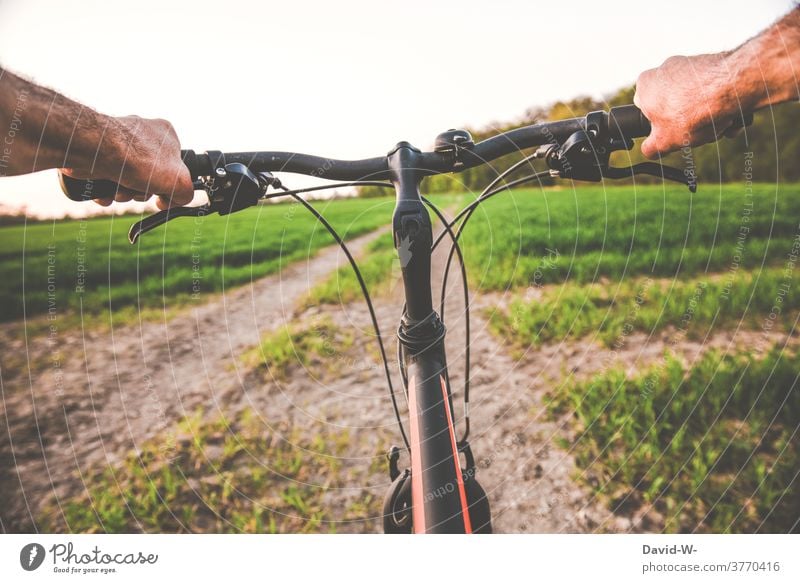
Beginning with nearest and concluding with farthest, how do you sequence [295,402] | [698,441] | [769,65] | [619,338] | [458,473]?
[769,65], [458,473], [698,441], [295,402], [619,338]

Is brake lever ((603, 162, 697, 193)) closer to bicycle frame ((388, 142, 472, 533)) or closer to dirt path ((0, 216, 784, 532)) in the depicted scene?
bicycle frame ((388, 142, 472, 533))

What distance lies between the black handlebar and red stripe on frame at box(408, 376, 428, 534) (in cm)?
40

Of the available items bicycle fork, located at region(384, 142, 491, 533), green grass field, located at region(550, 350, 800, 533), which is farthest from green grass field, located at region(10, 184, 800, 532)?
bicycle fork, located at region(384, 142, 491, 533)

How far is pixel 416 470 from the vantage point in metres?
0.76

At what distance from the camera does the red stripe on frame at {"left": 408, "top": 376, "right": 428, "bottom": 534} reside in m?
0.71

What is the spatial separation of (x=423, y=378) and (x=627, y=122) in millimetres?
581

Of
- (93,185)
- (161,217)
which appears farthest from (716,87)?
(93,185)

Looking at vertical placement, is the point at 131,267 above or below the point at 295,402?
above

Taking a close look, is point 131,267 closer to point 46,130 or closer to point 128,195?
point 128,195

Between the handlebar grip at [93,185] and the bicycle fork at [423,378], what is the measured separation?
0.37 m

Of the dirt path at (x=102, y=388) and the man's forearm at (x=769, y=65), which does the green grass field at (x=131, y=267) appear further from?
the man's forearm at (x=769, y=65)

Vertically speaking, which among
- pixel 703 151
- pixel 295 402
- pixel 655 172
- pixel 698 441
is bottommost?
pixel 698 441

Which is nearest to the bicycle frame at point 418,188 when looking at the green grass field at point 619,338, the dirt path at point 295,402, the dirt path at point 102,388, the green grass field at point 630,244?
the green grass field at point 619,338
